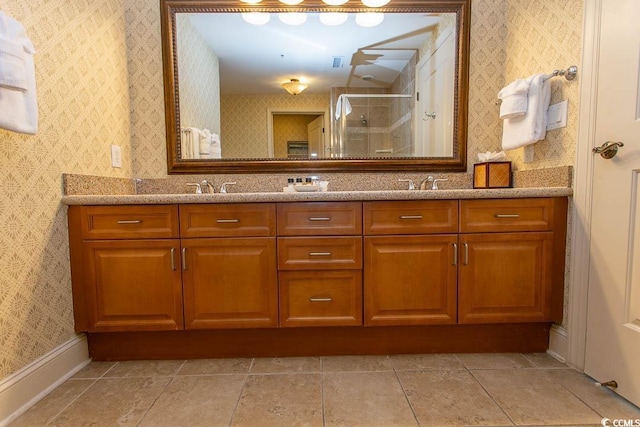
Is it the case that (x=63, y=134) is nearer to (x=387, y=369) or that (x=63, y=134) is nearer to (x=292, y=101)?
(x=292, y=101)

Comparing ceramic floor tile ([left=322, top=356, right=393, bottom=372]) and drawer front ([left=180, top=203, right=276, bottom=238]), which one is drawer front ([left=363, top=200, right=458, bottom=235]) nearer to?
drawer front ([left=180, top=203, right=276, bottom=238])

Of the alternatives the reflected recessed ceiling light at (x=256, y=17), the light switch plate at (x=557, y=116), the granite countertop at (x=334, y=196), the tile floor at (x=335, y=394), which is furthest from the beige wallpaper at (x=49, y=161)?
the light switch plate at (x=557, y=116)

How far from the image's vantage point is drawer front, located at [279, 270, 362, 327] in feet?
4.83

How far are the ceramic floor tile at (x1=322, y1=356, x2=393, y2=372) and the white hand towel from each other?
4.99ft

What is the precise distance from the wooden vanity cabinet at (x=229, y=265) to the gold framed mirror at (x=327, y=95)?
55 cm

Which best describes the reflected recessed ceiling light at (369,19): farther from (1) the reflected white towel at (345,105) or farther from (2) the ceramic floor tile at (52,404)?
(2) the ceramic floor tile at (52,404)

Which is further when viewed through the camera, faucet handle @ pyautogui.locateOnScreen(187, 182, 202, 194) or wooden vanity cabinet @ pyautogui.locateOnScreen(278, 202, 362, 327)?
faucet handle @ pyautogui.locateOnScreen(187, 182, 202, 194)

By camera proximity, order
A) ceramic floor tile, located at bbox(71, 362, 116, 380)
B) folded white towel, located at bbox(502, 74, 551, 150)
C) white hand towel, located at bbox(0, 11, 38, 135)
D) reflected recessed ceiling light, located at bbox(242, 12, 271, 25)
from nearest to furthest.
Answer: white hand towel, located at bbox(0, 11, 38, 135)
ceramic floor tile, located at bbox(71, 362, 116, 380)
folded white towel, located at bbox(502, 74, 551, 150)
reflected recessed ceiling light, located at bbox(242, 12, 271, 25)

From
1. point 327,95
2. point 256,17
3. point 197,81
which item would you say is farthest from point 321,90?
point 197,81

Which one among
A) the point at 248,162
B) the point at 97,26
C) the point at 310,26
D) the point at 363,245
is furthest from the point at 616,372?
the point at 97,26

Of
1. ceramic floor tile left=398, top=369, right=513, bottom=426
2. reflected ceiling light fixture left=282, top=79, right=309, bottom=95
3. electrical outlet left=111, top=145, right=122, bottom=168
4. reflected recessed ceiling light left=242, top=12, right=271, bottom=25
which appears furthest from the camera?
reflected ceiling light fixture left=282, top=79, right=309, bottom=95


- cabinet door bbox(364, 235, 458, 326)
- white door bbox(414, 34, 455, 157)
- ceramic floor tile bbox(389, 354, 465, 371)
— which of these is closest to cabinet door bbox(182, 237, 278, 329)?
cabinet door bbox(364, 235, 458, 326)

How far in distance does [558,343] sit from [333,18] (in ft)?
7.06

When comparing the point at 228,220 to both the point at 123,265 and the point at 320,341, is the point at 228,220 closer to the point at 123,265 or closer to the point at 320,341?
the point at 123,265
